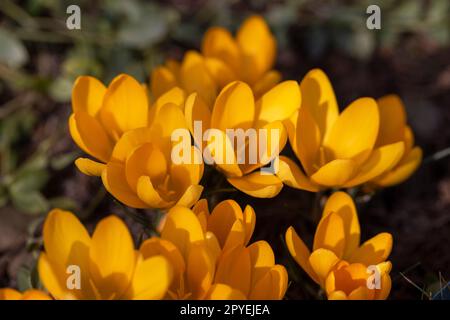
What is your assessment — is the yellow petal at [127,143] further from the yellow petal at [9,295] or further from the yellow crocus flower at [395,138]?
the yellow crocus flower at [395,138]

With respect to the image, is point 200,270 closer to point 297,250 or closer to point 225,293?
point 225,293

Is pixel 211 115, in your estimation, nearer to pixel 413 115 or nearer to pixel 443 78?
pixel 413 115

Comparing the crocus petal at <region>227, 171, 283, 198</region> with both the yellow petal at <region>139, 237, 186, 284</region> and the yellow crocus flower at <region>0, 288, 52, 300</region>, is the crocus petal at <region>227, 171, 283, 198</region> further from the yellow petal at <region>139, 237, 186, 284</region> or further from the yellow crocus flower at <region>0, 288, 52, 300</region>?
the yellow crocus flower at <region>0, 288, 52, 300</region>

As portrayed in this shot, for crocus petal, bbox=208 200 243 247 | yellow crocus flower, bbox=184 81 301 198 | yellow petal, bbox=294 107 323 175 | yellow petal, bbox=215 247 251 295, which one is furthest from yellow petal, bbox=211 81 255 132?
yellow petal, bbox=215 247 251 295

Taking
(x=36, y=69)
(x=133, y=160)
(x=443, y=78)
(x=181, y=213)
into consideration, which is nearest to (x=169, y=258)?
(x=181, y=213)

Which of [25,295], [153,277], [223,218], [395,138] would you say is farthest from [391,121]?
[25,295]

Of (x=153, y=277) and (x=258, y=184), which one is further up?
(x=258, y=184)

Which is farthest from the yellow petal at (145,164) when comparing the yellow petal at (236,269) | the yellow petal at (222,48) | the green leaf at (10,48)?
the green leaf at (10,48)
